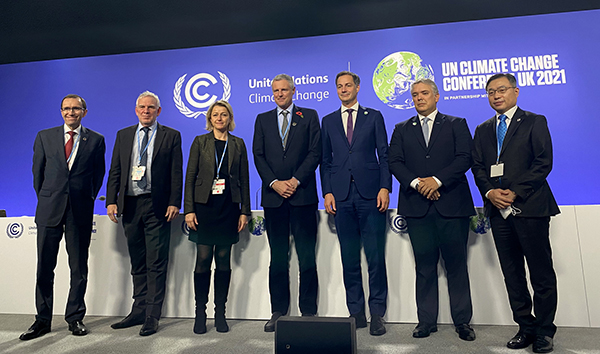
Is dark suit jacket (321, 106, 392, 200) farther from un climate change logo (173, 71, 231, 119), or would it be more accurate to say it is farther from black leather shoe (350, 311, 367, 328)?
un climate change logo (173, 71, 231, 119)

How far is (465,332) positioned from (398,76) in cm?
355

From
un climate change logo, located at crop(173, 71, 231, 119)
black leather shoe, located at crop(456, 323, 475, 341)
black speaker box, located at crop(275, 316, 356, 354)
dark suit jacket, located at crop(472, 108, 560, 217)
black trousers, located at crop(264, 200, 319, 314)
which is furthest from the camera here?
un climate change logo, located at crop(173, 71, 231, 119)

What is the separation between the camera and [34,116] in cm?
616

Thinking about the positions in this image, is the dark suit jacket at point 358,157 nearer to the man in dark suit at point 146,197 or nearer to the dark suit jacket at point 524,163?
the dark suit jacket at point 524,163

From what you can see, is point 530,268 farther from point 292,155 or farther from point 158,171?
point 158,171

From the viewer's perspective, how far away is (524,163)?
88.4 inches

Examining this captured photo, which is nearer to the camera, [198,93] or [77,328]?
[77,328]

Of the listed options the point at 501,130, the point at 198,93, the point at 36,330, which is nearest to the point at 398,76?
Answer: the point at 198,93

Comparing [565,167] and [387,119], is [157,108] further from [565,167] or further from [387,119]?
[565,167]

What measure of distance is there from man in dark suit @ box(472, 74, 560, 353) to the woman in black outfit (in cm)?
153

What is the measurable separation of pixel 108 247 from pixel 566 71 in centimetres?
517

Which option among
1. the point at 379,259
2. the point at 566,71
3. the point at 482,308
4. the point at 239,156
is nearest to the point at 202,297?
the point at 239,156

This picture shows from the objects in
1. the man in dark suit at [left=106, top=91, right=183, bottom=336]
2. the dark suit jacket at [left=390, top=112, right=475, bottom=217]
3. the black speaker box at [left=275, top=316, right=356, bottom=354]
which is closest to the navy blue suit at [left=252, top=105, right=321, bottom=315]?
the dark suit jacket at [left=390, top=112, right=475, bottom=217]

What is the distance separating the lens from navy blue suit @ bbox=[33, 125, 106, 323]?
269cm
